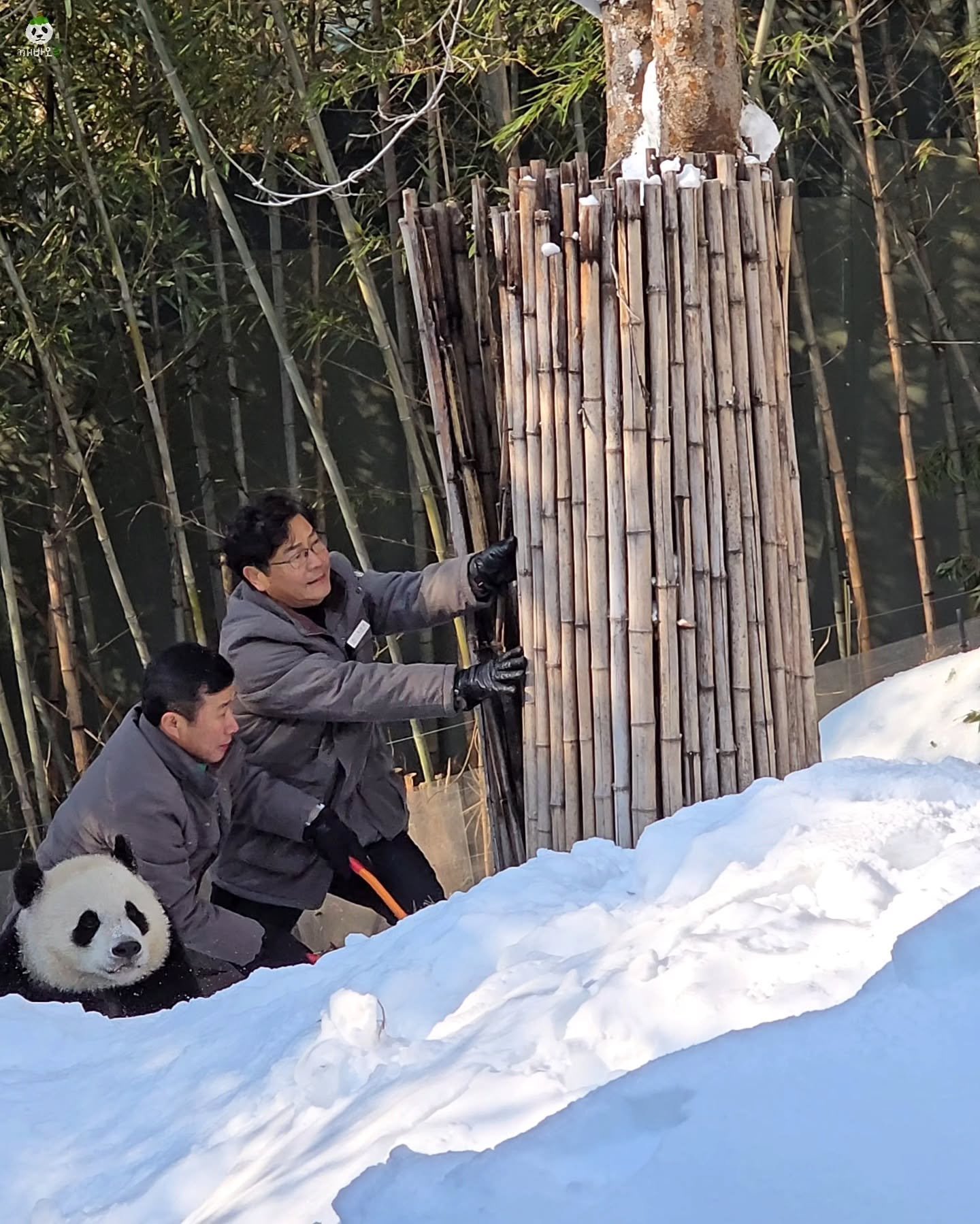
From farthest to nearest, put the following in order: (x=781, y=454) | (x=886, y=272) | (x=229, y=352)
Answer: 1. (x=229, y=352)
2. (x=886, y=272)
3. (x=781, y=454)

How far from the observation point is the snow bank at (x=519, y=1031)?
1.37 meters

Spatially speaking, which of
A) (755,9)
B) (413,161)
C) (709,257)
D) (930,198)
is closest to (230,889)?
(709,257)

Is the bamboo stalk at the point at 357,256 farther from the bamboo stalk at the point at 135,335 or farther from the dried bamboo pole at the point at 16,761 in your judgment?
the dried bamboo pole at the point at 16,761

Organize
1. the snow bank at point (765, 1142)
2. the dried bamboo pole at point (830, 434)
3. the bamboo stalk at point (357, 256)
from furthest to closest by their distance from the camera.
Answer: the dried bamboo pole at point (830, 434) < the bamboo stalk at point (357, 256) < the snow bank at point (765, 1142)

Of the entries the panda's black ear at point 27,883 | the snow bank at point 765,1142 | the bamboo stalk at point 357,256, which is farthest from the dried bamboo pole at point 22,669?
the snow bank at point 765,1142

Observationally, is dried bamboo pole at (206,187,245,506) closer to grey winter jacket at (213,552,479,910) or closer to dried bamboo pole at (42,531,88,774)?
dried bamboo pole at (42,531,88,774)

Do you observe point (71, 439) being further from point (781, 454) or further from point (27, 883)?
point (781, 454)

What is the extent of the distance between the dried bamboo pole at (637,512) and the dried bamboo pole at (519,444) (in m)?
0.18

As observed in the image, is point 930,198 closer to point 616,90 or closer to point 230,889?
point 616,90

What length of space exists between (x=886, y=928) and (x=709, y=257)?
3.58 feet

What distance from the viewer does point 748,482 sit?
2271mm

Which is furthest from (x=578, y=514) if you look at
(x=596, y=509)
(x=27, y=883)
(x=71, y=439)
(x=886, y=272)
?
(x=886, y=272)

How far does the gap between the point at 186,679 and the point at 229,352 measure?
2.70 meters

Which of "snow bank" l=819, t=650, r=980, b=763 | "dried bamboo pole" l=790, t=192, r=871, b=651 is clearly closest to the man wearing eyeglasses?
"snow bank" l=819, t=650, r=980, b=763
